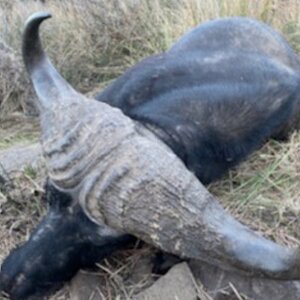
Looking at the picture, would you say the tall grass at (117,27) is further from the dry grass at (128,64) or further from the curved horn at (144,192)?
the curved horn at (144,192)

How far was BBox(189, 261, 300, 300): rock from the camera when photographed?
3.35 meters

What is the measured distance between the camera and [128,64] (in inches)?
267

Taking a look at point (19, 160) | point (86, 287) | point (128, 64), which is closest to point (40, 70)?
point (86, 287)

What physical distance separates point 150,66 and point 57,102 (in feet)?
1.98

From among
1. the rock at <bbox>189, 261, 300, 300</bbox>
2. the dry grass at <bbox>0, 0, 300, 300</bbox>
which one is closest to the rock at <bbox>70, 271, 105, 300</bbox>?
the dry grass at <bbox>0, 0, 300, 300</bbox>

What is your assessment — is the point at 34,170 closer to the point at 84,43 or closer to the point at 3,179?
the point at 3,179

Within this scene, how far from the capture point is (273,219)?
3670mm

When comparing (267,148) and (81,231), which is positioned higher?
(81,231)

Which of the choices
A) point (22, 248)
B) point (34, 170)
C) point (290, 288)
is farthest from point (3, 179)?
point (290, 288)

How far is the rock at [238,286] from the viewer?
3.35m

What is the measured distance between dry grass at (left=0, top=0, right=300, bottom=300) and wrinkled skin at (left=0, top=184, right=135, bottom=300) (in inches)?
5.4

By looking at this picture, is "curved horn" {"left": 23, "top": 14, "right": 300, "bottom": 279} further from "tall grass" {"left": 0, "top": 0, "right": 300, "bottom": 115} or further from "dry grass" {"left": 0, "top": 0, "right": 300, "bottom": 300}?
"tall grass" {"left": 0, "top": 0, "right": 300, "bottom": 115}

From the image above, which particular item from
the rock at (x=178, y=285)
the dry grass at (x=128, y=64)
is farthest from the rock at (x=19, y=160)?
the rock at (x=178, y=285)

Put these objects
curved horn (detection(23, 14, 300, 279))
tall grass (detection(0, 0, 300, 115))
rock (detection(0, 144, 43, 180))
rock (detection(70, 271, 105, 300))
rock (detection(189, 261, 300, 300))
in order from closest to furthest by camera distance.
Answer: curved horn (detection(23, 14, 300, 279)), rock (detection(189, 261, 300, 300)), rock (detection(70, 271, 105, 300)), rock (detection(0, 144, 43, 180)), tall grass (detection(0, 0, 300, 115))
